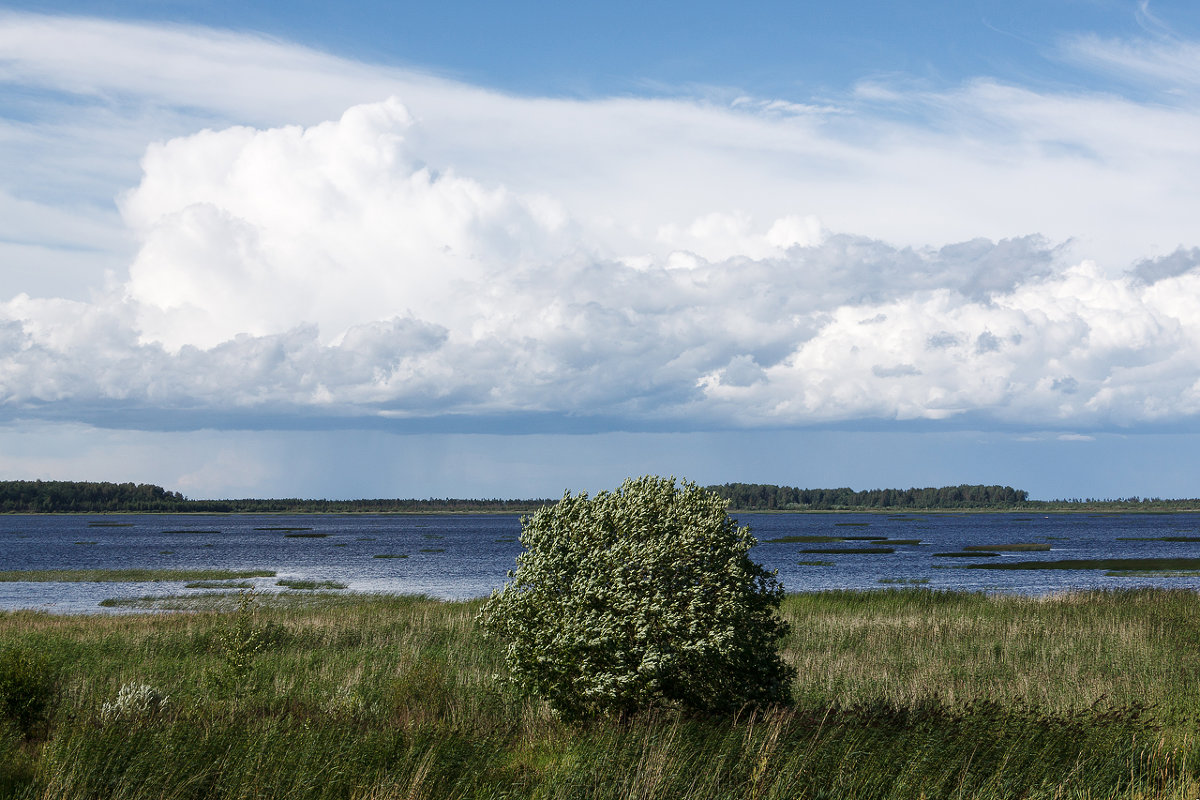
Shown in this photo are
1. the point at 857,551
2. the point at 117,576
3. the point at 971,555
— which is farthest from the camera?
the point at 857,551

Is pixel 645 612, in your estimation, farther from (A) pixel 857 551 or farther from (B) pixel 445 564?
(A) pixel 857 551

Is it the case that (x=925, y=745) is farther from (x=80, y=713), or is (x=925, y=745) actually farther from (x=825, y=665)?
(x=80, y=713)

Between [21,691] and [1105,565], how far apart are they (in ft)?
266

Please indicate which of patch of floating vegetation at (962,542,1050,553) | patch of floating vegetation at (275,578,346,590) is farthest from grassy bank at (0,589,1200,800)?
patch of floating vegetation at (962,542,1050,553)

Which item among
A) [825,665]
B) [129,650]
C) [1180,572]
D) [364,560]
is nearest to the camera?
[825,665]

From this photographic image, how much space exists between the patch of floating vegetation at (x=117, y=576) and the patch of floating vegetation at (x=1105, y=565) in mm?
59101

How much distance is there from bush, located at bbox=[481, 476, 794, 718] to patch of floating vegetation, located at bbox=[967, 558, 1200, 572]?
7053 centimetres

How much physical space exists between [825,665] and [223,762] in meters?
14.6

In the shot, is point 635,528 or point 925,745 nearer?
point 925,745

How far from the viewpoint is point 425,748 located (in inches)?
483

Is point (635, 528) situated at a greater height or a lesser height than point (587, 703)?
greater

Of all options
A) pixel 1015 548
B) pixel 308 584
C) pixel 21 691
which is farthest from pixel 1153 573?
pixel 21 691

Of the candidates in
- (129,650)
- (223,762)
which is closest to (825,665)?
(223,762)

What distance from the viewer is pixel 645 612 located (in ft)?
39.3
